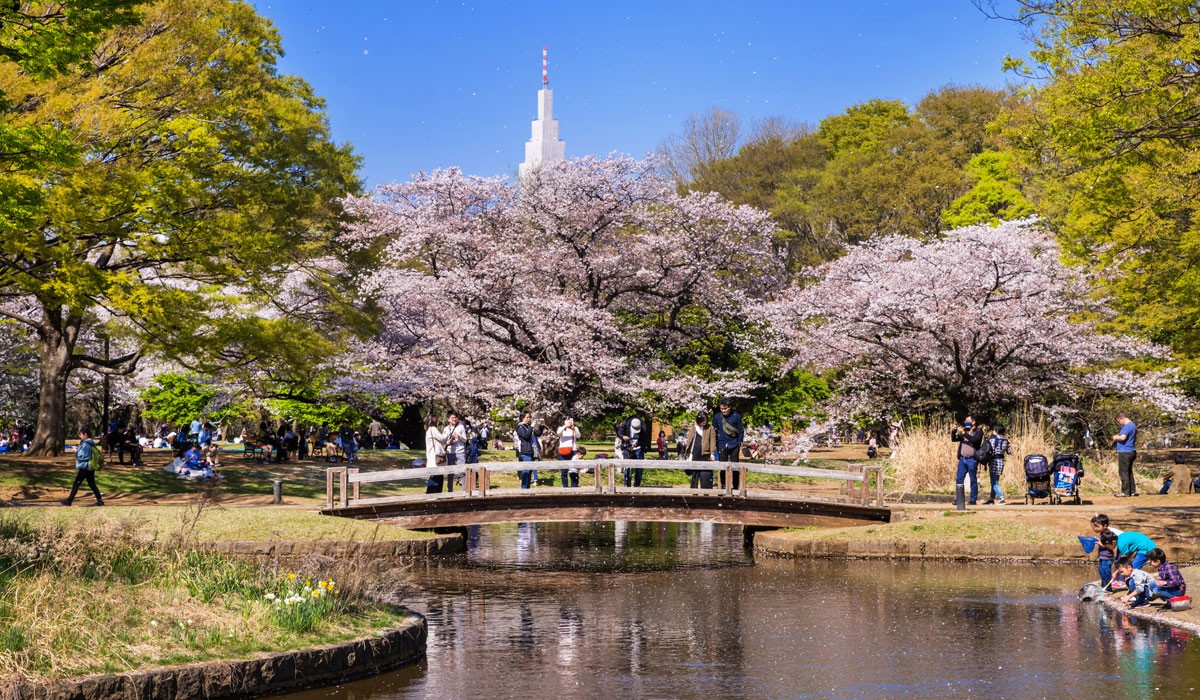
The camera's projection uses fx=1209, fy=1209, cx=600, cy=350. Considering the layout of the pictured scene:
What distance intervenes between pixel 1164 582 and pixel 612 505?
10729mm

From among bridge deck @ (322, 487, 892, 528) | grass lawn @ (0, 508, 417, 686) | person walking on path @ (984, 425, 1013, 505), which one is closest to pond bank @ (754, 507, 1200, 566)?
bridge deck @ (322, 487, 892, 528)

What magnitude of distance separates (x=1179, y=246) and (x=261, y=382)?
88.0ft

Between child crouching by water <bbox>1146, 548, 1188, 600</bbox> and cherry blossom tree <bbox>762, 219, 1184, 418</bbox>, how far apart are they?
733 inches

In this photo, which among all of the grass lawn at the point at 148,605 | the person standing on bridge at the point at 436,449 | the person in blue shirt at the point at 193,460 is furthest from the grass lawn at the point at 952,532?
the person in blue shirt at the point at 193,460

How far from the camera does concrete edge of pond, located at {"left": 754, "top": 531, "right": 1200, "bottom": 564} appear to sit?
20.4 metres

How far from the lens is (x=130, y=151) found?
27.8 m

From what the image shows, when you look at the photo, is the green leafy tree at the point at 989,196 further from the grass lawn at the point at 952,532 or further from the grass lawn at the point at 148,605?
the grass lawn at the point at 148,605

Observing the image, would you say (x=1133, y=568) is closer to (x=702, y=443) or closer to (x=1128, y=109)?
(x=1128, y=109)

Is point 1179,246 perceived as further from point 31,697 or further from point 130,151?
point 130,151

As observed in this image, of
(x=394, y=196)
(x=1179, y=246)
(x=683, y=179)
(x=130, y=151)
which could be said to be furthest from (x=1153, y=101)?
(x=683, y=179)

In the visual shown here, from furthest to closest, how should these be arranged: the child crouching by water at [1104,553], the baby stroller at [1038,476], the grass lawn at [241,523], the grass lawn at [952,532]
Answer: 1. the baby stroller at [1038,476]
2. the grass lawn at [952,532]
3. the grass lawn at [241,523]
4. the child crouching by water at [1104,553]

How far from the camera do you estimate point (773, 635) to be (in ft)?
45.9

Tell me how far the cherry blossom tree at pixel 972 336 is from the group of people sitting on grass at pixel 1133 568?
17714mm

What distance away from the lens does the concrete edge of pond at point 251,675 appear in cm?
947
